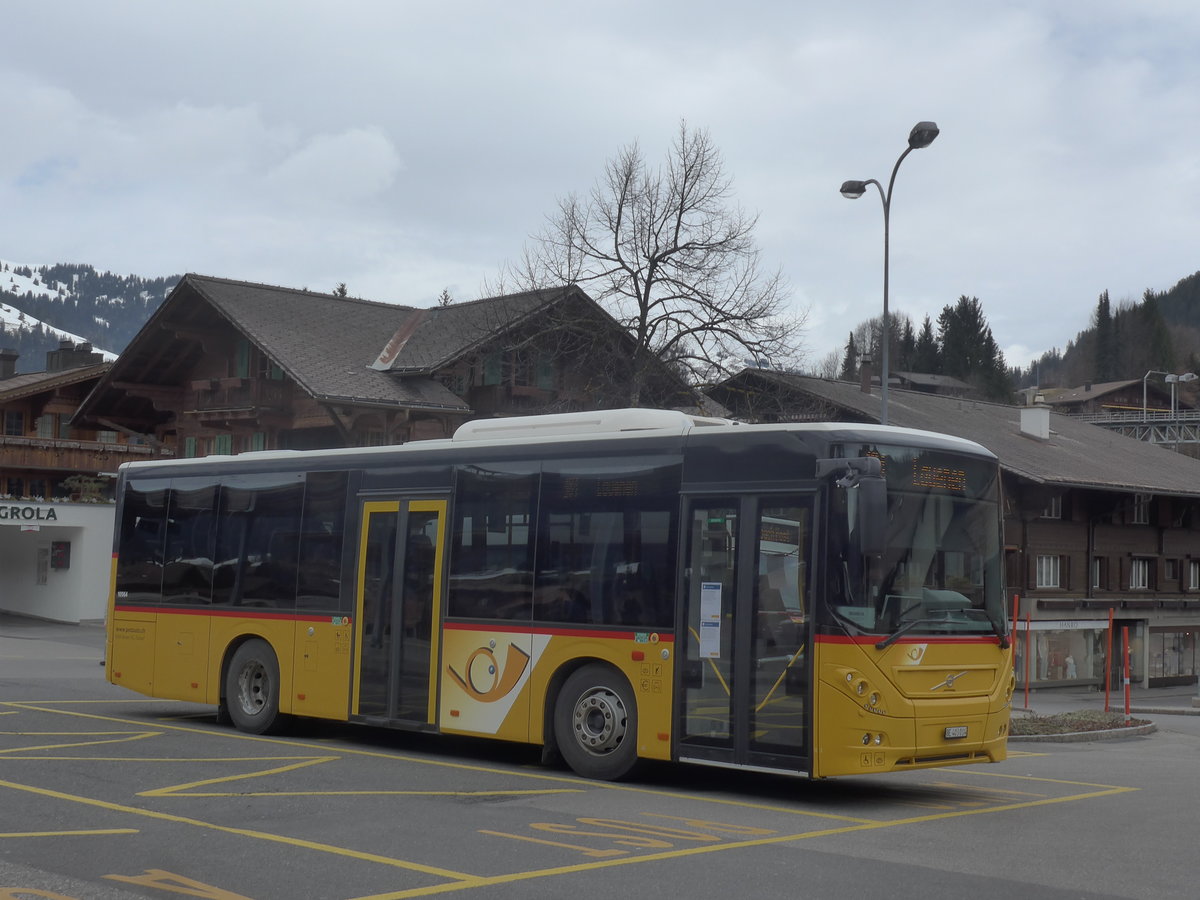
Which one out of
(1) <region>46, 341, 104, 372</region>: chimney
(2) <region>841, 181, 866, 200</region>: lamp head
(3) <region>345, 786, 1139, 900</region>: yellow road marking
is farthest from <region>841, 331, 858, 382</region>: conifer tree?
(3) <region>345, 786, 1139, 900</region>: yellow road marking

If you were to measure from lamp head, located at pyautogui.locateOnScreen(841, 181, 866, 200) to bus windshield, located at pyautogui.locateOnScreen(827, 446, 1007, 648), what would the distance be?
13.1 meters

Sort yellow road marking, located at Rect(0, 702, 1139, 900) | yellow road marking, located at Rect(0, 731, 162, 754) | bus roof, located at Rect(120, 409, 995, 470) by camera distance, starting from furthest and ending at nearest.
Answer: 1. yellow road marking, located at Rect(0, 731, 162, 754)
2. bus roof, located at Rect(120, 409, 995, 470)
3. yellow road marking, located at Rect(0, 702, 1139, 900)

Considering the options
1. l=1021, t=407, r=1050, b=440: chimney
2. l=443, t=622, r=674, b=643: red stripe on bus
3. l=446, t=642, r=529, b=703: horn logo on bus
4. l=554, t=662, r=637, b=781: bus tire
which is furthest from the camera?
l=1021, t=407, r=1050, b=440: chimney

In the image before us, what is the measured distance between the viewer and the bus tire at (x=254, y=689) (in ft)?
51.4

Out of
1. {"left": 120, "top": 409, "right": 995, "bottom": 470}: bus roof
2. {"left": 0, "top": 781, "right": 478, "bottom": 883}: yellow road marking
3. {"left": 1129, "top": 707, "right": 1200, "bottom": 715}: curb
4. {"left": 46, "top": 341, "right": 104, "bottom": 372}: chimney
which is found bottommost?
{"left": 1129, "top": 707, "right": 1200, "bottom": 715}: curb

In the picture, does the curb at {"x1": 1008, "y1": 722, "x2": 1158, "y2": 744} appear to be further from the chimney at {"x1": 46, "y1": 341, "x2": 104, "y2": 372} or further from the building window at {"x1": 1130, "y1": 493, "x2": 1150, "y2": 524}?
the chimney at {"x1": 46, "y1": 341, "x2": 104, "y2": 372}

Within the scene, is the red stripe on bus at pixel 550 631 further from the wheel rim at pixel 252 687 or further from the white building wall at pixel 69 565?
the white building wall at pixel 69 565

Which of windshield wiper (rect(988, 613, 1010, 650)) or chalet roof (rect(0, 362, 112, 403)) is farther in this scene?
chalet roof (rect(0, 362, 112, 403))

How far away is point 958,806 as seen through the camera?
11664mm

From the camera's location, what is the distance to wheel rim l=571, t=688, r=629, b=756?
12.5 m

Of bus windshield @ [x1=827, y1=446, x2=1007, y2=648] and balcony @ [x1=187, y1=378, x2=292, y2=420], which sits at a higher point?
balcony @ [x1=187, y1=378, x2=292, y2=420]

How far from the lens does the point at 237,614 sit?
16141 mm

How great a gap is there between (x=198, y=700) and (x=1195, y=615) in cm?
4251

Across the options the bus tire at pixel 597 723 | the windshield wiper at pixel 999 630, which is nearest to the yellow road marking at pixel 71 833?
the bus tire at pixel 597 723
